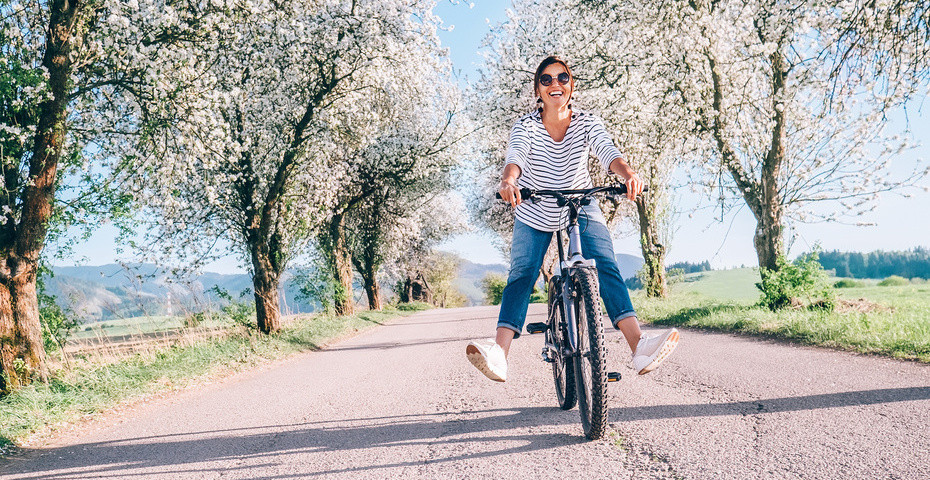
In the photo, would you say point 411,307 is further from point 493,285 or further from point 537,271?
point 537,271

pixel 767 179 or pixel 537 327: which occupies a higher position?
pixel 767 179

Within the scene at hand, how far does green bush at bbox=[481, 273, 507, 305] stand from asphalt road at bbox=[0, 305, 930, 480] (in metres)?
52.3

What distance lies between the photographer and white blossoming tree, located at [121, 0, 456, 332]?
403 inches

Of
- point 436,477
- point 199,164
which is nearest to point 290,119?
point 199,164

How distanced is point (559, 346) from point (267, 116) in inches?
470

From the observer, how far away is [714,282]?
25.3m

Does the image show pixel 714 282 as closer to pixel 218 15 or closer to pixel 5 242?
pixel 218 15

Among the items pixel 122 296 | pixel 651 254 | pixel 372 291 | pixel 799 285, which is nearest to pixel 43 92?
pixel 122 296

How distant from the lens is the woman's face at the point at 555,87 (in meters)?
4.29

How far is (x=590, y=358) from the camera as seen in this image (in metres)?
3.52

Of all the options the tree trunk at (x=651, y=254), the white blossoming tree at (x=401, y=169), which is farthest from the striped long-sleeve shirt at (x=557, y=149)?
the tree trunk at (x=651, y=254)

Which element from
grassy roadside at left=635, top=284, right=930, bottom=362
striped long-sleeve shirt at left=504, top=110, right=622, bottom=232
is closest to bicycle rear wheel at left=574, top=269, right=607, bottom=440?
striped long-sleeve shirt at left=504, top=110, right=622, bottom=232

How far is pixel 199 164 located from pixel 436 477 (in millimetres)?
12108

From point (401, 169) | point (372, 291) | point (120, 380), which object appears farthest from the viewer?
point (372, 291)
